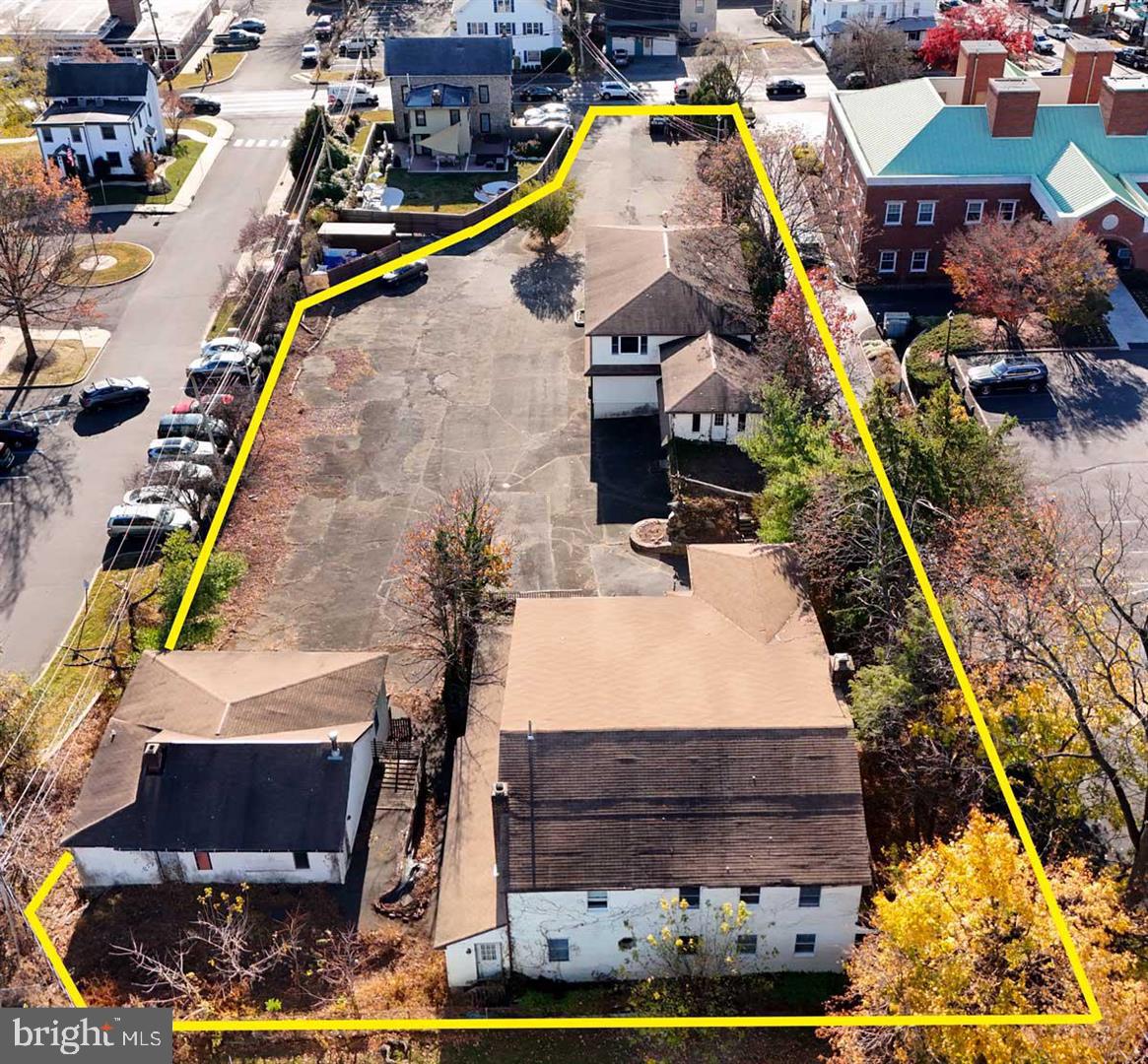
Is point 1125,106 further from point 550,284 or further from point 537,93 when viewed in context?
point 537,93

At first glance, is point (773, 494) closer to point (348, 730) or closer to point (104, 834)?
point (348, 730)

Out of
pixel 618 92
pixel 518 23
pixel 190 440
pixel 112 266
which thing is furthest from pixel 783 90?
pixel 190 440

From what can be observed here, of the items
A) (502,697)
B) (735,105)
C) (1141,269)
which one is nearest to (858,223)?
(1141,269)

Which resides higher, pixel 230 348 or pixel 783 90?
pixel 783 90

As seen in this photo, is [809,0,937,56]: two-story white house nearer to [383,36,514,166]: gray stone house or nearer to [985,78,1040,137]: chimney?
[383,36,514,166]: gray stone house

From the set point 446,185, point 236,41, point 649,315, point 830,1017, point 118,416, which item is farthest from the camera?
point 236,41

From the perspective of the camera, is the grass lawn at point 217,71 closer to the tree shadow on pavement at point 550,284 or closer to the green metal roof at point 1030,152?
the tree shadow on pavement at point 550,284
